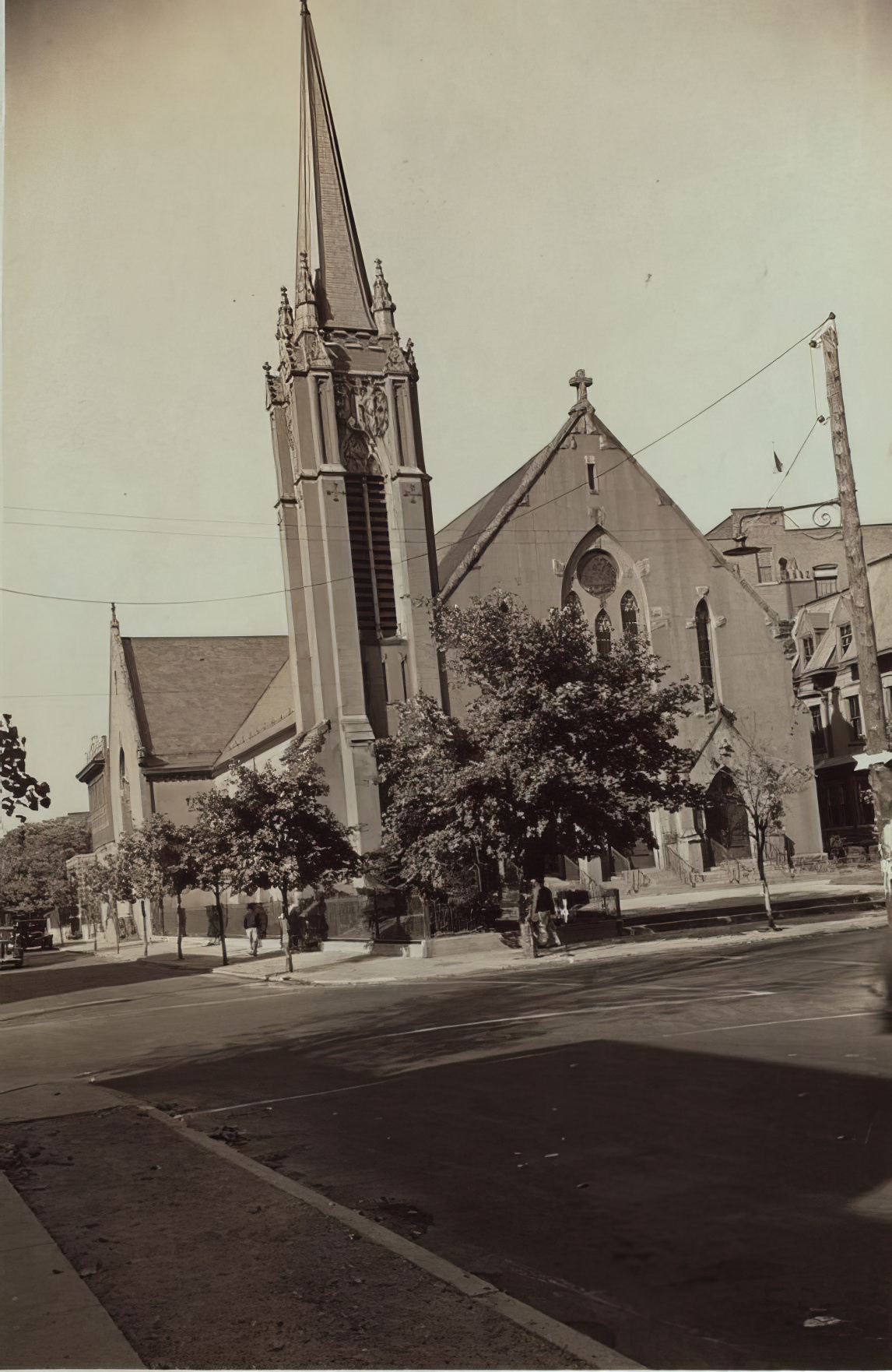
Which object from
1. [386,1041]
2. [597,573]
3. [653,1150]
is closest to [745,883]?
[597,573]

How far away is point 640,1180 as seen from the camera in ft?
23.9

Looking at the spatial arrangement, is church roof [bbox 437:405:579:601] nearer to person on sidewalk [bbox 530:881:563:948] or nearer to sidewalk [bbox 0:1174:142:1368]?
person on sidewalk [bbox 530:881:563:948]

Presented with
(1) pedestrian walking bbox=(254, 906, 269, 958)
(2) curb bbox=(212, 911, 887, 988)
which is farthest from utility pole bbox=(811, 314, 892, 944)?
(1) pedestrian walking bbox=(254, 906, 269, 958)

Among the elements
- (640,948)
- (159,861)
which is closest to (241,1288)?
(640,948)

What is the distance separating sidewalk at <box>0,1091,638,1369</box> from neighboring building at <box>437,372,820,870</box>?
120ft

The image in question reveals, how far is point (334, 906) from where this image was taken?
114 ft

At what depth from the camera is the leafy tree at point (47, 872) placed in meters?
66.9

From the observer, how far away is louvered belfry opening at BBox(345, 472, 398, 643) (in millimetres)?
42125

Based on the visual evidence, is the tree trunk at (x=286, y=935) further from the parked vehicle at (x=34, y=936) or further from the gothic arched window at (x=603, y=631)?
the parked vehicle at (x=34, y=936)

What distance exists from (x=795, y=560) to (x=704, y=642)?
26.9m

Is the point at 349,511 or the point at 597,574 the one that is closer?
the point at 349,511

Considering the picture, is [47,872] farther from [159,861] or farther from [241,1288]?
[241,1288]

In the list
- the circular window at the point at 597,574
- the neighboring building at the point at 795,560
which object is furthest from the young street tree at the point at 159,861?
the neighboring building at the point at 795,560

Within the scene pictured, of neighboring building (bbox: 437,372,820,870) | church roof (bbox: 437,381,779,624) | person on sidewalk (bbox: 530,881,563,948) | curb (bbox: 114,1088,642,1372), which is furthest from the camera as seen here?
neighboring building (bbox: 437,372,820,870)
